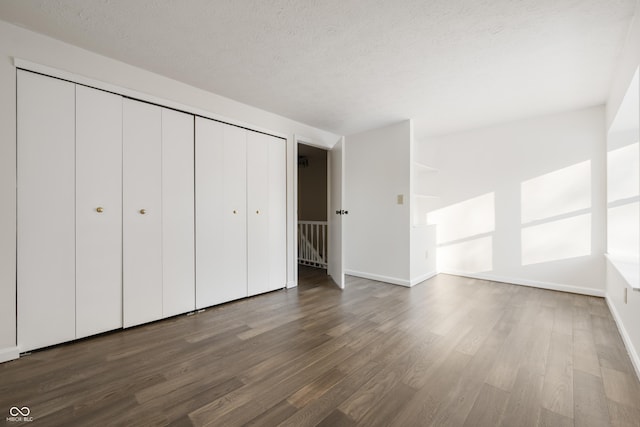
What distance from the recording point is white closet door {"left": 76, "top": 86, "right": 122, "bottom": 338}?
2.09 metres

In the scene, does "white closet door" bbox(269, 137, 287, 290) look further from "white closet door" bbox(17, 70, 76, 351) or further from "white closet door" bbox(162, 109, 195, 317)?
"white closet door" bbox(17, 70, 76, 351)

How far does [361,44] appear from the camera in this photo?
6.70 feet

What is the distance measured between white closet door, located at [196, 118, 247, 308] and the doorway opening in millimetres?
1938

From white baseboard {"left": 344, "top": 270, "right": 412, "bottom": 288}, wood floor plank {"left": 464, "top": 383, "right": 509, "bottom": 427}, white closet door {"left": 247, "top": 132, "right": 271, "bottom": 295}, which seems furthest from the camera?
white baseboard {"left": 344, "top": 270, "right": 412, "bottom": 288}

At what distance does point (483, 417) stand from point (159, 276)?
2.61 meters

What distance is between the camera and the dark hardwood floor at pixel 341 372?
132 cm

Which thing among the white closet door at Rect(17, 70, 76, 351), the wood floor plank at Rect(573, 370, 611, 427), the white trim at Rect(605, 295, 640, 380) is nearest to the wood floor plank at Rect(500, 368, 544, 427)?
the wood floor plank at Rect(573, 370, 611, 427)

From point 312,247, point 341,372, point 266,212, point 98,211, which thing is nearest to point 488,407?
point 341,372

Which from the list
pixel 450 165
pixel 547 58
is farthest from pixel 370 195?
pixel 547 58

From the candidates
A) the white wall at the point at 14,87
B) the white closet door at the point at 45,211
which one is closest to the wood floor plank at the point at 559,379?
the white closet door at the point at 45,211

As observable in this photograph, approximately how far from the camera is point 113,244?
223 centimetres

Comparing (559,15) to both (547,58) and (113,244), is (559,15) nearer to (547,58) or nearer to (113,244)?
(547,58)

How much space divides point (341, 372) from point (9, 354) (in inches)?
88.2

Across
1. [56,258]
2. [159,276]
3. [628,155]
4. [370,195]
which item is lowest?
[159,276]
